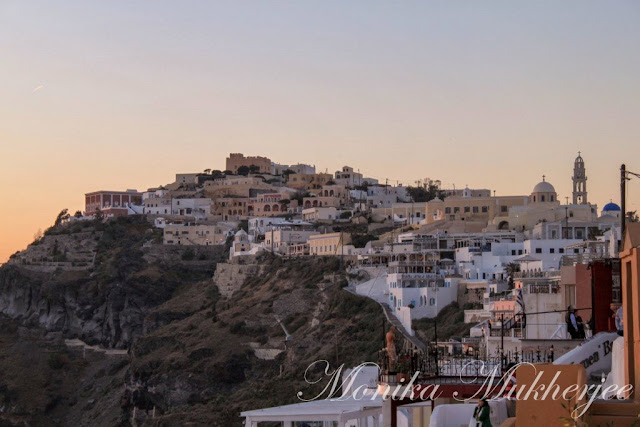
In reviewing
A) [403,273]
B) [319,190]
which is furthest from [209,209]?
[403,273]

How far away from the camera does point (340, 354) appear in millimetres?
60531

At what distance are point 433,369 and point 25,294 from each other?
92.6 metres

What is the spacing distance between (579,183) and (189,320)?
26163 mm

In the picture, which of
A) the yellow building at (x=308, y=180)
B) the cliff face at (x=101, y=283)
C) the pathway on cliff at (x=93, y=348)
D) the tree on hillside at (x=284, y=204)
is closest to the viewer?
the pathway on cliff at (x=93, y=348)

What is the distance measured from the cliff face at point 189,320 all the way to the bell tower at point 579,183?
15.7 metres

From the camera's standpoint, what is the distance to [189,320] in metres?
84.1

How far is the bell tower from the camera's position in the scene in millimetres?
82312

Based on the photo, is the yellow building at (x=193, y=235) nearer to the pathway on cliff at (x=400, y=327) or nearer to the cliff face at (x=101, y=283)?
the cliff face at (x=101, y=283)

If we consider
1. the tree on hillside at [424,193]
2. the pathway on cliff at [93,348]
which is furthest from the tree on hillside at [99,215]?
the tree on hillside at [424,193]

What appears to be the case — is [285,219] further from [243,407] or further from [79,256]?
[243,407]

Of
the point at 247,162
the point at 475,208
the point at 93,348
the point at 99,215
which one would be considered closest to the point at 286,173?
the point at 247,162

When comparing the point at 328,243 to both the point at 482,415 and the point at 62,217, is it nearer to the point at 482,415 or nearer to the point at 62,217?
the point at 62,217

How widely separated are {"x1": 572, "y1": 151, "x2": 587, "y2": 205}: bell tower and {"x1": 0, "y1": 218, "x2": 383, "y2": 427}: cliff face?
15671 mm

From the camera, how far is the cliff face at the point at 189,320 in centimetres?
6391
